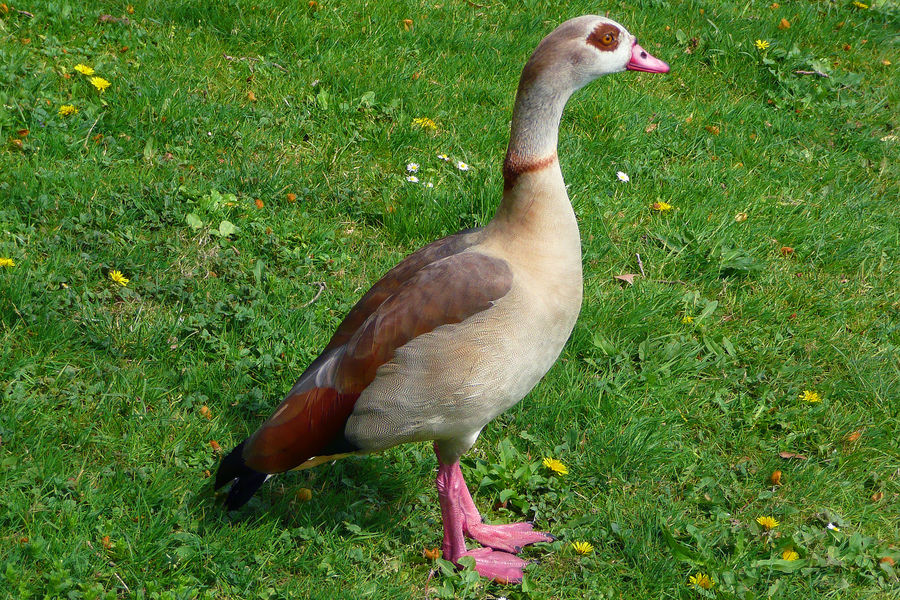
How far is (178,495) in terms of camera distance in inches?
121

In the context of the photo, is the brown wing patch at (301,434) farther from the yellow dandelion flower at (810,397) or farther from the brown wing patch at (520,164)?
the yellow dandelion flower at (810,397)

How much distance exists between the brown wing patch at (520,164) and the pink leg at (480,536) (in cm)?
102

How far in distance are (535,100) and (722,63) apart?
358 centimetres

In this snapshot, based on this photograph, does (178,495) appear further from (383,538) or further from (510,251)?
(510,251)

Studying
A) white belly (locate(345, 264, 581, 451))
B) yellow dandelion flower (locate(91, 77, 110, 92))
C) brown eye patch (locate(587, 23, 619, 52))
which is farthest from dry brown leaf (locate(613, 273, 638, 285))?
yellow dandelion flower (locate(91, 77, 110, 92))

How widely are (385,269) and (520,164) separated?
146 cm

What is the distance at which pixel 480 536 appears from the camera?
10.7ft

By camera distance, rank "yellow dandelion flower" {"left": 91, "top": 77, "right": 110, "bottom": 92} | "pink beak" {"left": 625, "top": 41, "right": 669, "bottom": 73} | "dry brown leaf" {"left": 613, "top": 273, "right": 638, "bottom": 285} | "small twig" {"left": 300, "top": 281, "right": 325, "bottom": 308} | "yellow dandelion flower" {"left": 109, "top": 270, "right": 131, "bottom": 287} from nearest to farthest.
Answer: "pink beak" {"left": 625, "top": 41, "right": 669, "bottom": 73} < "yellow dandelion flower" {"left": 109, "top": 270, "right": 131, "bottom": 287} < "small twig" {"left": 300, "top": 281, "right": 325, "bottom": 308} < "dry brown leaf" {"left": 613, "top": 273, "right": 638, "bottom": 285} < "yellow dandelion flower" {"left": 91, "top": 77, "right": 110, "bottom": 92}

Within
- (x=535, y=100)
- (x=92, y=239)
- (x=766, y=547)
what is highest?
(x=535, y=100)

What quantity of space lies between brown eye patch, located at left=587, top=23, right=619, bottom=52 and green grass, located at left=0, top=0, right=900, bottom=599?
1418mm

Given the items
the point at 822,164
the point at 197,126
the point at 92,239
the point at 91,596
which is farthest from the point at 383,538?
the point at 822,164

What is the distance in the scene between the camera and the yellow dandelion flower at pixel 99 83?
457cm

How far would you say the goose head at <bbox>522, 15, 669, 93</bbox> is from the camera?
9.28 feet

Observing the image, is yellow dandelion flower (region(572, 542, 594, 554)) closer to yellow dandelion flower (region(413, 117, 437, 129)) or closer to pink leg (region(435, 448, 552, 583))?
pink leg (region(435, 448, 552, 583))
